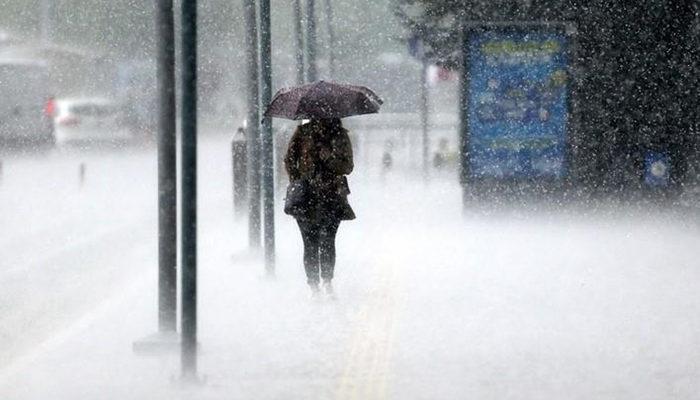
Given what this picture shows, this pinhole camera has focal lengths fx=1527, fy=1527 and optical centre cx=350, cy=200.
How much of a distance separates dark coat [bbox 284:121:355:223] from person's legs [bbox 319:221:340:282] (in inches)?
3.5

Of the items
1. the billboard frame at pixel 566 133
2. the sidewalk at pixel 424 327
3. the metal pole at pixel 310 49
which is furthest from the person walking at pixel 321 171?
the metal pole at pixel 310 49

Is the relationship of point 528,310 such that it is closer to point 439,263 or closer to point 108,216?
point 439,263

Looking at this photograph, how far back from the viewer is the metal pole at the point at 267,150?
527 inches

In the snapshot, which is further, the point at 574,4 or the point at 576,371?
the point at 574,4

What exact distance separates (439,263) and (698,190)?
507 cm

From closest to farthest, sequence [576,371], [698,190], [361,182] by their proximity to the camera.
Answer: [576,371] → [698,190] → [361,182]

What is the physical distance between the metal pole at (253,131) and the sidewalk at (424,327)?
1.17 feet

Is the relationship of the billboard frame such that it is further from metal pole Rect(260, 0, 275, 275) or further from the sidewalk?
metal pole Rect(260, 0, 275, 275)

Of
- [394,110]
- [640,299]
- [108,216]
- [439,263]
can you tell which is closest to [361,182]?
[108,216]

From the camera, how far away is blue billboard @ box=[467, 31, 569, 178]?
18.4m

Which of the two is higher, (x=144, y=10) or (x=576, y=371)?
(x=144, y=10)

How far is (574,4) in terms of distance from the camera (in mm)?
19578

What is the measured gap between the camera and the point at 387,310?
11.6m

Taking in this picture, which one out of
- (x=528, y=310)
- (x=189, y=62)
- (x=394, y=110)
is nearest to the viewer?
(x=189, y=62)
